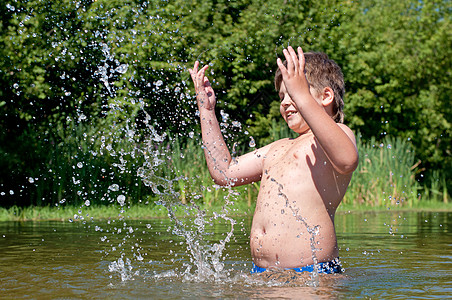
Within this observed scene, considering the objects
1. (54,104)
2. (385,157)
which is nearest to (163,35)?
(54,104)

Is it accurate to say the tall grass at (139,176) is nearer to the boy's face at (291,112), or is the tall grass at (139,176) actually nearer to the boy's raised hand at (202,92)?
the boy's raised hand at (202,92)

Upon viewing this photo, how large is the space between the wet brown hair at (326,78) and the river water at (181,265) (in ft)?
3.41

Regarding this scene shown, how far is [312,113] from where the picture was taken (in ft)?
11.6

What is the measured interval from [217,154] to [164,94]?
1101 cm

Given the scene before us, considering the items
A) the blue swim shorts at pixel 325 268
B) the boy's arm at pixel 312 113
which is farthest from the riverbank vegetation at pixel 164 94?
the boy's arm at pixel 312 113

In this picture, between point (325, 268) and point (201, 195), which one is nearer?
point (325, 268)

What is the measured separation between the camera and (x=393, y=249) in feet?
21.3

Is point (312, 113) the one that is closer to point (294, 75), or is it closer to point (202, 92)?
point (294, 75)

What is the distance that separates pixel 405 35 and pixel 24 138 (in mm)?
14401

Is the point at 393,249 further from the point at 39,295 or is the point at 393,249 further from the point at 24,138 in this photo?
the point at 24,138

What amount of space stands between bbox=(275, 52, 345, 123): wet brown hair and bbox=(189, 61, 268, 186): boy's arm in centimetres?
61

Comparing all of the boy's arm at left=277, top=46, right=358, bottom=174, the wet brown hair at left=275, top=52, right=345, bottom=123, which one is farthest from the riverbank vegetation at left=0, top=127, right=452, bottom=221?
the boy's arm at left=277, top=46, right=358, bottom=174

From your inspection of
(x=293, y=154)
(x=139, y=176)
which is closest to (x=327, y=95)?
(x=293, y=154)

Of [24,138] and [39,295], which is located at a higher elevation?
[24,138]
